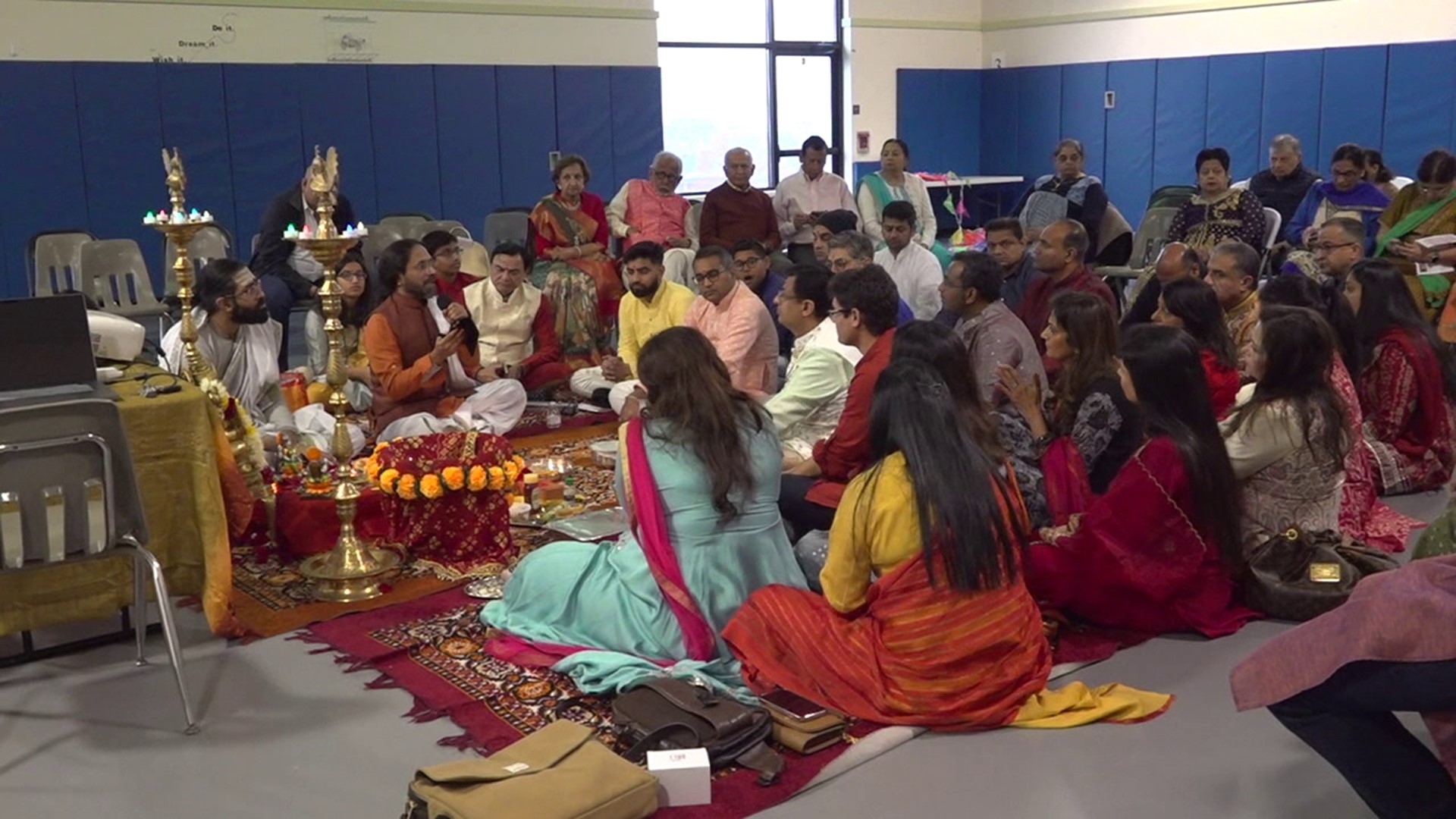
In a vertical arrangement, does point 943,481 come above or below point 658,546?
above

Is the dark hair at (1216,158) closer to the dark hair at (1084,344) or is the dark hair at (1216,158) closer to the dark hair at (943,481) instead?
the dark hair at (1084,344)

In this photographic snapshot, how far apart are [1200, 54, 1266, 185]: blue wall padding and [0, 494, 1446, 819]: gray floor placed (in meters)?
8.89

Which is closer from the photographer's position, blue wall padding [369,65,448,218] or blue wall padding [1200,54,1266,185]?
blue wall padding [369,65,448,218]

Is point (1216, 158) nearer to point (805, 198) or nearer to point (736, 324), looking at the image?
point (805, 198)

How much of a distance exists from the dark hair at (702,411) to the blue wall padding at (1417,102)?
352 inches

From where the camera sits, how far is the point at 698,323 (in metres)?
6.34

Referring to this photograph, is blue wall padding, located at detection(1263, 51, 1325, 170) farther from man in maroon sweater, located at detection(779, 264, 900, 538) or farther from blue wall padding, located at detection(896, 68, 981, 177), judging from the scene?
man in maroon sweater, located at detection(779, 264, 900, 538)

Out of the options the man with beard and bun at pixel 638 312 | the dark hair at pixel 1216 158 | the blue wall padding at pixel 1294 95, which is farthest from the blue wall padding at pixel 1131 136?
the man with beard and bun at pixel 638 312

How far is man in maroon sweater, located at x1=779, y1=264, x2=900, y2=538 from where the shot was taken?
4355 millimetres

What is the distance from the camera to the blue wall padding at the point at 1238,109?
11.5 metres

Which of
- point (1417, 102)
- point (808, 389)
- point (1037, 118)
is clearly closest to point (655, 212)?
point (808, 389)

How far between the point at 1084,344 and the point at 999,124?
9879 mm

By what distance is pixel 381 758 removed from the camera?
3.30 meters

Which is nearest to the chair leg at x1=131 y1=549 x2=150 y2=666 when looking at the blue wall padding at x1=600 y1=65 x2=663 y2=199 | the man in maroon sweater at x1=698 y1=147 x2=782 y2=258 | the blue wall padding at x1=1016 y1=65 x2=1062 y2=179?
the man in maroon sweater at x1=698 y1=147 x2=782 y2=258
